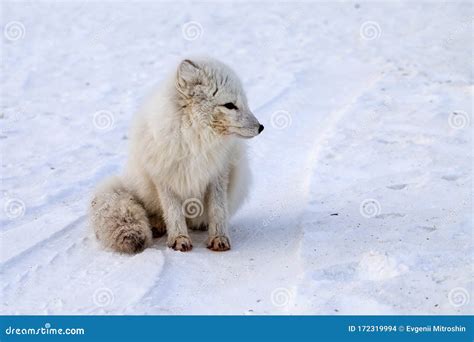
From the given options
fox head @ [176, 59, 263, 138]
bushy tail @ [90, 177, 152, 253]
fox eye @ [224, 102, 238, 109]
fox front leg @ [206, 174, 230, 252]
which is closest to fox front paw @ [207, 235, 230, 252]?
fox front leg @ [206, 174, 230, 252]

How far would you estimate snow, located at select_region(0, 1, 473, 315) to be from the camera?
4672 millimetres

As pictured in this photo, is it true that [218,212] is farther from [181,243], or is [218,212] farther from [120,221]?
[120,221]

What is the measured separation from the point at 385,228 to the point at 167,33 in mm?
7702

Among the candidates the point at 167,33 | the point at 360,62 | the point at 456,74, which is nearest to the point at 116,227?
the point at 456,74

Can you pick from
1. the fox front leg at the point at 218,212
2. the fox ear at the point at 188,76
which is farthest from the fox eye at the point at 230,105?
the fox front leg at the point at 218,212

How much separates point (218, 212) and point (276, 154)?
2.44 metres

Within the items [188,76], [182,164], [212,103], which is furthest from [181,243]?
[188,76]

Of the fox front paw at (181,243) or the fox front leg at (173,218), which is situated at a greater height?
the fox front leg at (173,218)

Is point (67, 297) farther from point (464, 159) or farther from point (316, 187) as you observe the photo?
point (464, 159)

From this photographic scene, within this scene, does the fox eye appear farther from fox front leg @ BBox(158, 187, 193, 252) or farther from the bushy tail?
the bushy tail

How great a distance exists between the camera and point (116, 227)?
5406 millimetres

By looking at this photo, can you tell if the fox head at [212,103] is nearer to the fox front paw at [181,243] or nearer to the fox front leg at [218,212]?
the fox front leg at [218,212]

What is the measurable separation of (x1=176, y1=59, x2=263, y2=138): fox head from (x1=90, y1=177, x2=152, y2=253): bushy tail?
2.77 ft

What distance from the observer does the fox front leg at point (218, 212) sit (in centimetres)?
561
